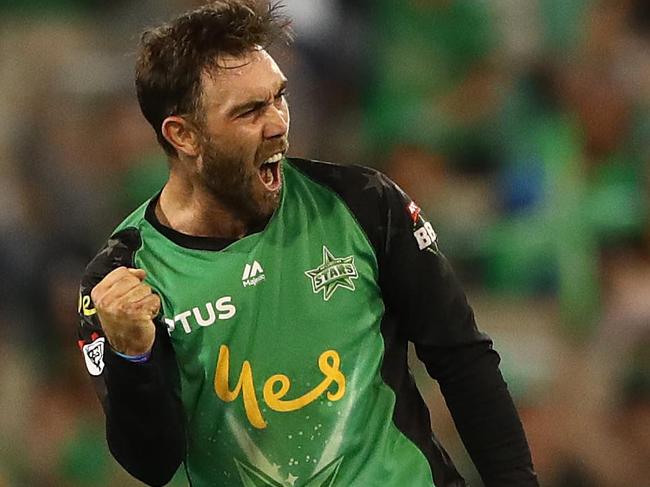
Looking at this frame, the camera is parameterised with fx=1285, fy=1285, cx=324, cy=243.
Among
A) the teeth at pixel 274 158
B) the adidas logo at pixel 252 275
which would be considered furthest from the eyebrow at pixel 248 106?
the adidas logo at pixel 252 275

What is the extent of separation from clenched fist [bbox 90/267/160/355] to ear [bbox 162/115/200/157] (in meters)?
0.34

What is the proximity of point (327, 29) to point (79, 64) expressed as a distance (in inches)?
41.6

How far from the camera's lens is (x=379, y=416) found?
102 inches

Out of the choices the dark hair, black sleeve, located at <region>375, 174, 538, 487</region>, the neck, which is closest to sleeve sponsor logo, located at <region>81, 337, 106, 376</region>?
the neck

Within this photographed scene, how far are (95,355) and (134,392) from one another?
20cm

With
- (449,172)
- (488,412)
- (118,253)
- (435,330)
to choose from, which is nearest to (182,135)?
(118,253)

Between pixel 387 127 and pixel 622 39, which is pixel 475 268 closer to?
pixel 387 127

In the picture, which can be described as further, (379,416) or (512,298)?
(512,298)

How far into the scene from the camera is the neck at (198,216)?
267cm

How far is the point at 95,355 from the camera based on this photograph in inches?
103

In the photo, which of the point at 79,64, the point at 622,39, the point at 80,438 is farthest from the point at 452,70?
the point at 80,438

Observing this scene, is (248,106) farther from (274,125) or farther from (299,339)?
(299,339)

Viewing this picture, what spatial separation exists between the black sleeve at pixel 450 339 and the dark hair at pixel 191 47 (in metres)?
0.40

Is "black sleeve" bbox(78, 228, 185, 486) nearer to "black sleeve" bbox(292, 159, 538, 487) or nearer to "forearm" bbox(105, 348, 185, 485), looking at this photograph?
"forearm" bbox(105, 348, 185, 485)
